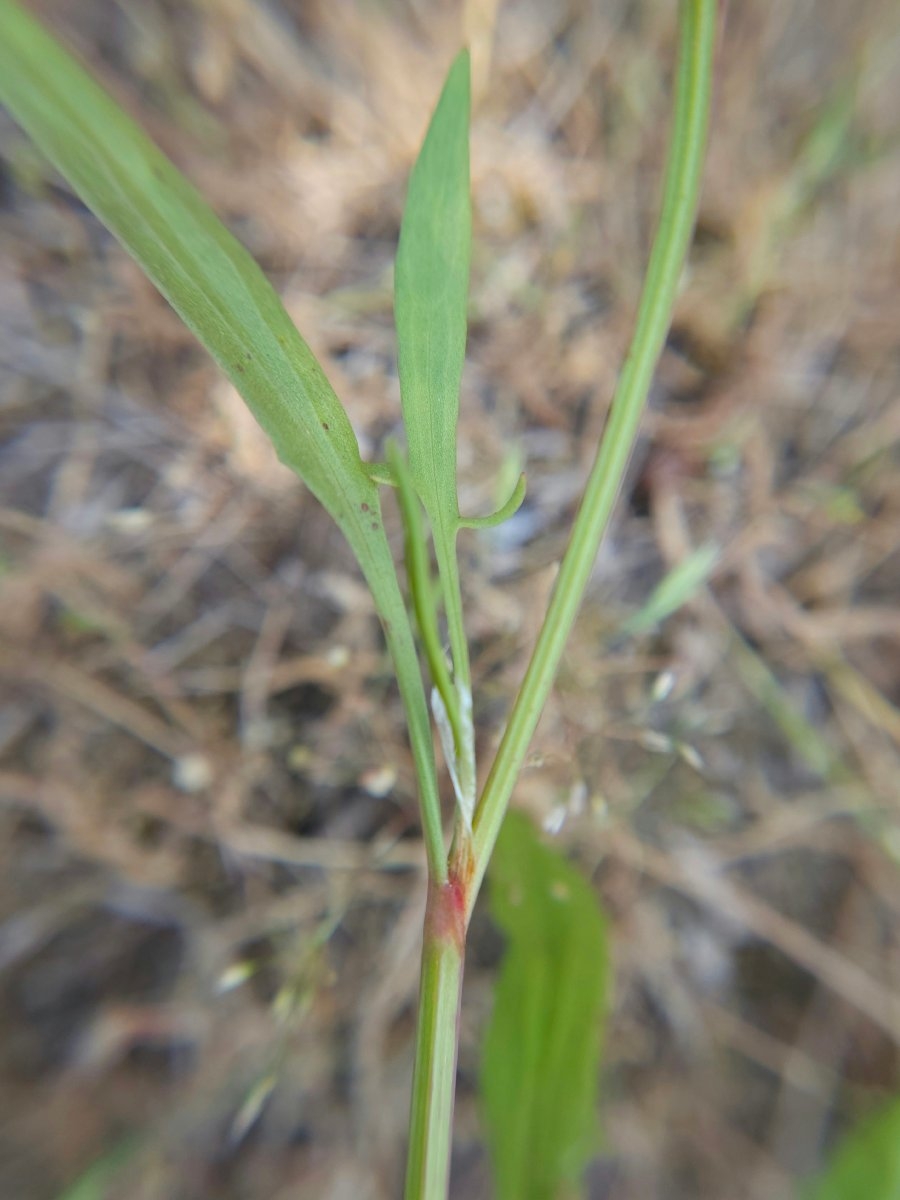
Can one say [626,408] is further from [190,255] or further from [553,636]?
[190,255]

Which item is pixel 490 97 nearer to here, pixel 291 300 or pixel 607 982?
pixel 291 300

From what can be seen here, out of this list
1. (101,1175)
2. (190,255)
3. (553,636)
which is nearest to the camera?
(190,255)

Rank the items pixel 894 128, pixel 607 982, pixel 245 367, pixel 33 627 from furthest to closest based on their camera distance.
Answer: pixel 894 128
pixel 33 627
pixel 607 982
pixel 245 367

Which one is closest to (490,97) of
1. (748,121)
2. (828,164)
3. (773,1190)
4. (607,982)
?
(748,121)

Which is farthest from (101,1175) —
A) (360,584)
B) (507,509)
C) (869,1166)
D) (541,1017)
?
(507,509)

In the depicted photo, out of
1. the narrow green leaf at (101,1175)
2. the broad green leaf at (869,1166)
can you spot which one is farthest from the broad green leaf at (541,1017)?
the narrow green leaf at (101,1175)

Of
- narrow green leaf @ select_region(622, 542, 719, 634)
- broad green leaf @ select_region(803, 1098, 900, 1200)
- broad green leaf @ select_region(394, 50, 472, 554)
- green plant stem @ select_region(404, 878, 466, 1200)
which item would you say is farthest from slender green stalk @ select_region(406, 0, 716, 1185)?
broad green leaf @ select_region(803, 1098, 900, 1200)

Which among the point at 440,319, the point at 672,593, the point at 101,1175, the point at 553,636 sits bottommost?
the point at 101,1175
